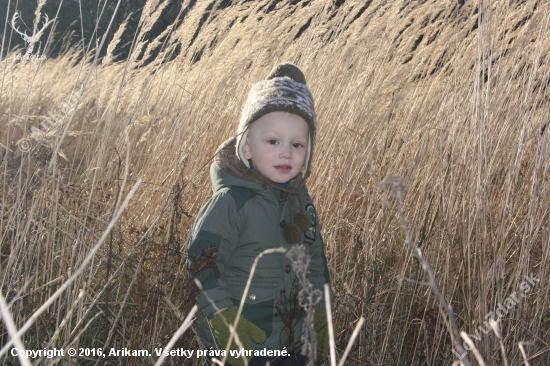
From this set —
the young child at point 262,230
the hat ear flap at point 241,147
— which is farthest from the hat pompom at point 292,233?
the hat ear flap at point 241,147

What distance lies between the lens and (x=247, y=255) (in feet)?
5.02

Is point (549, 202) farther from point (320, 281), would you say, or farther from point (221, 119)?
point (221, 119)

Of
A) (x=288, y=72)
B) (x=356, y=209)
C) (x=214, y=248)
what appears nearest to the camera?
(x=214, y=248)

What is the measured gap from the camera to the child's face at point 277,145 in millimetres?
1590

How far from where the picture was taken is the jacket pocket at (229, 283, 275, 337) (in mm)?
1484

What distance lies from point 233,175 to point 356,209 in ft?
4.13

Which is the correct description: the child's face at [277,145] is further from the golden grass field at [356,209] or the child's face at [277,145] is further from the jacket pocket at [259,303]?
the jacket pocket at [259,303]

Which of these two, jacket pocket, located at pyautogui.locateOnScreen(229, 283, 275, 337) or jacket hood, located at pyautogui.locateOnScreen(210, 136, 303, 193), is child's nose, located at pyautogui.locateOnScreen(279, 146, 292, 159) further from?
jacket pocket, located at pyautogui.locateOnScreen(229, 283, 275, 337)

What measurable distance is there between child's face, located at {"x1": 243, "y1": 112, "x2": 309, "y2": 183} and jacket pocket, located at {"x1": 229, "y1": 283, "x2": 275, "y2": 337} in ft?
1.10

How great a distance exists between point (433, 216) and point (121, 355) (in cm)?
117

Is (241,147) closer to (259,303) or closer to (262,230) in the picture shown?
(262,230)

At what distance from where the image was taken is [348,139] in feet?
8.11

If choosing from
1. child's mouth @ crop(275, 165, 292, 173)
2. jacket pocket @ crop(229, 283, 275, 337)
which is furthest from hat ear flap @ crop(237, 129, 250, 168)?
jacket pocket @ crop(229, 283, 275, 337)

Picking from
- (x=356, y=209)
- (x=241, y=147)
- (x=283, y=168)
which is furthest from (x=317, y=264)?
(x=356, y=209)
